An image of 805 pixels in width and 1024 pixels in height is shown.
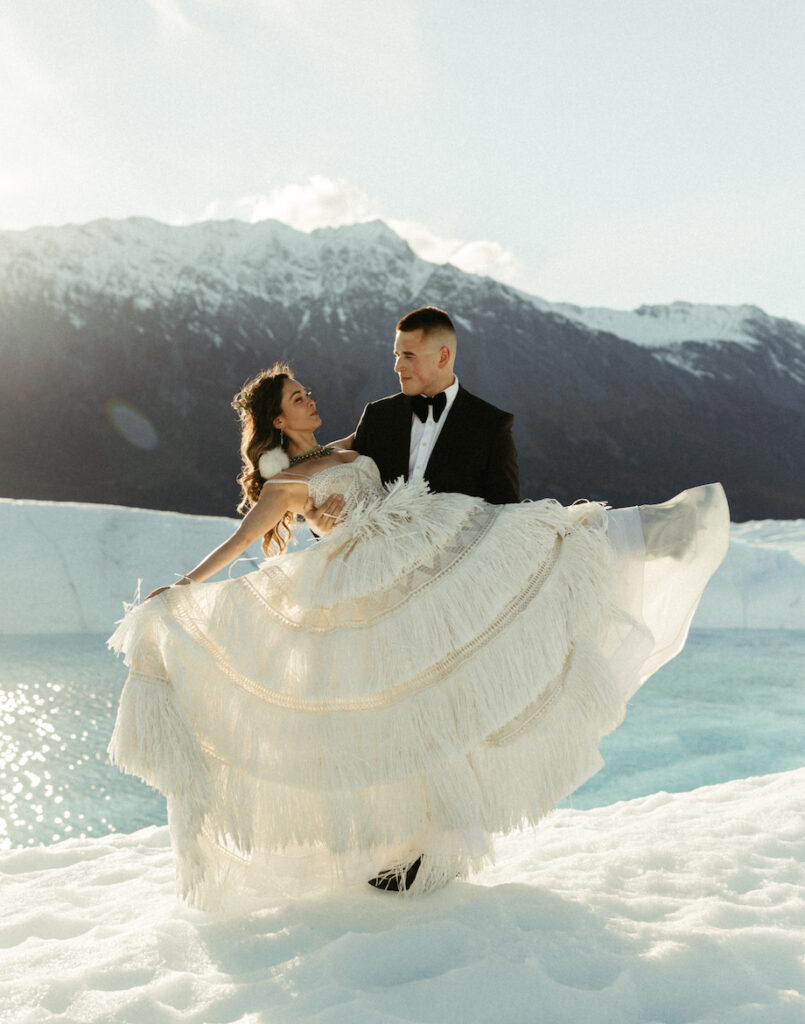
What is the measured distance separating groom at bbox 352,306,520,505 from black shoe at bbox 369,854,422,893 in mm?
1031

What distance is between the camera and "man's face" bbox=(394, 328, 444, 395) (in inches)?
88.4

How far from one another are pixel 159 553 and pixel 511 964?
7.92 m

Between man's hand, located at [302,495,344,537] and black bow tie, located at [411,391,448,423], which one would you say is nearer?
man's hand, located at [302,495,344,537]

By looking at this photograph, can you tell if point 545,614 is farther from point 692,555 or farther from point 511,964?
point 511,964

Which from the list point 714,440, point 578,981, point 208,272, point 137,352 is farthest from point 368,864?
point 208,272

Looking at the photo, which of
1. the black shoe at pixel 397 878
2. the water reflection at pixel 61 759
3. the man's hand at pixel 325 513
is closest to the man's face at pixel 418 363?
the man's hand at pixel 325 513

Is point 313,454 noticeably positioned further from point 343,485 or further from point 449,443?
point 449,443

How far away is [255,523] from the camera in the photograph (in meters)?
2.07

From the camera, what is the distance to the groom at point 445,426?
223 centimetres

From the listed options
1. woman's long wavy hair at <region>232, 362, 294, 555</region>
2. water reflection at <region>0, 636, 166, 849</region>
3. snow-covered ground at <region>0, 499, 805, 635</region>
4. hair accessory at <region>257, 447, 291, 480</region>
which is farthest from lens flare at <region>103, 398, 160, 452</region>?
hair accessory at <region>257, 447, 291, 480</region>

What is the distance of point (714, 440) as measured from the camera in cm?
4509

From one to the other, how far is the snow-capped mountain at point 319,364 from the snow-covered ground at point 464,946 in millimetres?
33017

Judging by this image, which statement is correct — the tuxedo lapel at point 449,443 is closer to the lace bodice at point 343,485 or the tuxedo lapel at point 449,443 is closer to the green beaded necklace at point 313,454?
the lace bodice at point 343,485

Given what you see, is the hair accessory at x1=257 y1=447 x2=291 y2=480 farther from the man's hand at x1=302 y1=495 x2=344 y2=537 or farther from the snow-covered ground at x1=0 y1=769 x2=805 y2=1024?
the snow-covered ground at x1=0 y1=769 x2=805 y2=1024
